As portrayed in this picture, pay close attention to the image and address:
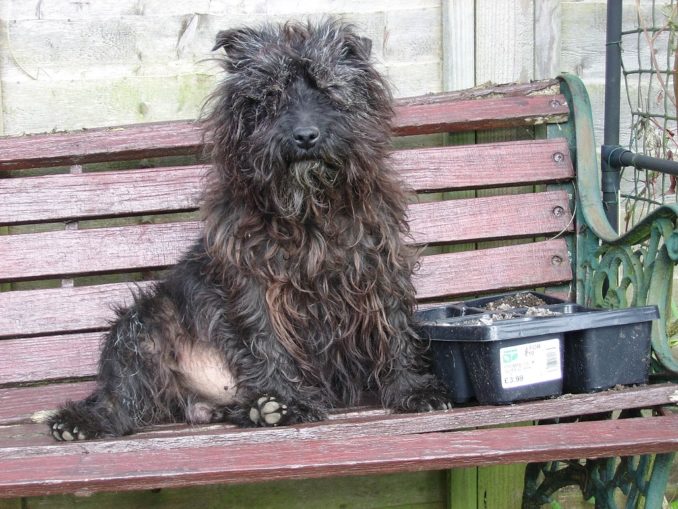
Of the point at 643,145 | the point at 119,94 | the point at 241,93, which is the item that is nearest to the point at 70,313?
the point at 119,94

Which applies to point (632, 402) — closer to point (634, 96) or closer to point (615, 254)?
point (615, 254)

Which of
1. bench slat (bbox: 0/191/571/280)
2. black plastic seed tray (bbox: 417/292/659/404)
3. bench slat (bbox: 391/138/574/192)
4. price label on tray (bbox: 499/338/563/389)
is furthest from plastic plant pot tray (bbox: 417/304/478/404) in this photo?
bench slat (bbox: 391/138/574/192)

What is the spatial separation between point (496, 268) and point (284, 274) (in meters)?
1.01

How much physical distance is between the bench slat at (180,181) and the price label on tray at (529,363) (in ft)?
2.98

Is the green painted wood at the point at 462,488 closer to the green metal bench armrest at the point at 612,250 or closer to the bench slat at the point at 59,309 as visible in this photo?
the green metal bench armrest at the point at 612,250

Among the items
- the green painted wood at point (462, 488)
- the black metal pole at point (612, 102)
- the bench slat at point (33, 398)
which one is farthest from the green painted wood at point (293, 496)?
the black metal pole at point (612, 102)

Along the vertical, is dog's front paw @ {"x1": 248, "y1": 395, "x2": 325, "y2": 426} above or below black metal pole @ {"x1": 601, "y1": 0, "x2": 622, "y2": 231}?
below

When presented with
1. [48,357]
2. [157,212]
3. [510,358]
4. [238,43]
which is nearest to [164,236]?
[157,212]

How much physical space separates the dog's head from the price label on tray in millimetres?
670

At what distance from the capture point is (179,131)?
3.30 m

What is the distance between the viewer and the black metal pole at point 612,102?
10.7 feet

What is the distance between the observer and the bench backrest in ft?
10.7

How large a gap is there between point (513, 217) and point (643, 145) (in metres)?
0.75

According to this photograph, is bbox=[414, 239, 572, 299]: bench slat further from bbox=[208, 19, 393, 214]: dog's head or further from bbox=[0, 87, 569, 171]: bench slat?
bbox=[208, 19, 393, 214]: dog's head
